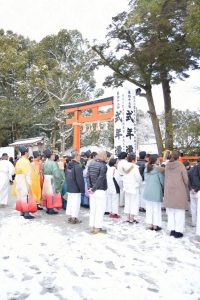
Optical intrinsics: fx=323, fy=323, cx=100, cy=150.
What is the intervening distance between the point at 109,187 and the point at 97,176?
167 cm

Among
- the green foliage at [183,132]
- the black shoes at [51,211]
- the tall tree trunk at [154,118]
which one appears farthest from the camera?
the tall tree trunk at [154,118]

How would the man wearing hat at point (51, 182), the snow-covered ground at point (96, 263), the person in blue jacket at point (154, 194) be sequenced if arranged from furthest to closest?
the man wearing hat at point (51, 182) → the person in blue jacket at point (154, 194) → the snow-covered ground at point (96, 263)

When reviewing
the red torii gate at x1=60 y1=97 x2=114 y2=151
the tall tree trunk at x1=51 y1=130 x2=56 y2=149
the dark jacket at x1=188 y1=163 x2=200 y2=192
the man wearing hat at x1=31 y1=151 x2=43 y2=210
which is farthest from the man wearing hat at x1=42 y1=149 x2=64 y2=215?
the tall tree trunk at x1=51 y1=130 x2=56 y2=149

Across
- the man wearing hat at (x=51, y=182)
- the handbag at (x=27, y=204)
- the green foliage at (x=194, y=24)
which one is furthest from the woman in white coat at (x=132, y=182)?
the green foliage at (x=194, y=24)

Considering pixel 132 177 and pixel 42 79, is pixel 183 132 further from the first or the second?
pixel 42 79

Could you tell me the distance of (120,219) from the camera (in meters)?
7.89

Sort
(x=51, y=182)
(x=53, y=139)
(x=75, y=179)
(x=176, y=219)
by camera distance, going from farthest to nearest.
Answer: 1. (x=53, y=139)
2. (x=51, y=182)
3. (x=75, y=179)
4. (x=176, y=219)

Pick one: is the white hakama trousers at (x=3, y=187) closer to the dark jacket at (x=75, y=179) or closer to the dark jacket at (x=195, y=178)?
the dark jacket at (x=75, y=179)

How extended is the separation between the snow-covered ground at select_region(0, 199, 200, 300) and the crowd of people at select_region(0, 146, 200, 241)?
44 cm

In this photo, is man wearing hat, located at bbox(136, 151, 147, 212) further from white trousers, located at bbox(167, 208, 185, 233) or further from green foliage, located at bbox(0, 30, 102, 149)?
green foliage, located at bbox(0, 30, 102, 149)

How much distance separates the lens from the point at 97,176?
639 centimetres

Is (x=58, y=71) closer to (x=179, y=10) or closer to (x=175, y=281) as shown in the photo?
(x=179, y=10)

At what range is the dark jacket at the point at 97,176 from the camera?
6324mm

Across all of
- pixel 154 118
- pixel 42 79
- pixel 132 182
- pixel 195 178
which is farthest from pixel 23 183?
pixel 42 79
